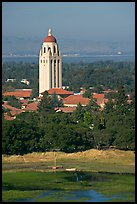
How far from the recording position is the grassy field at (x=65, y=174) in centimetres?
718

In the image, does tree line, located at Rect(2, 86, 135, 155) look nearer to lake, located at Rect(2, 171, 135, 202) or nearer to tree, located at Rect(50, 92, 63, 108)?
lake, located at Rect(2, 171, 135, 202)

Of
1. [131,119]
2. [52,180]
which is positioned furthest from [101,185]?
[131,119]

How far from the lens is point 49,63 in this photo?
70.2 feet

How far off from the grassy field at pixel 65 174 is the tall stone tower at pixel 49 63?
36.3ft

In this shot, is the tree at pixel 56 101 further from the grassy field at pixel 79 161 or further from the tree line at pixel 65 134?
the grassy field at pixel 79 161

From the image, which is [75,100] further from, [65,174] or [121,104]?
[65,174]

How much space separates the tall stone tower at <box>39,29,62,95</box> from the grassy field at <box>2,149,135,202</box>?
11052 millimetres

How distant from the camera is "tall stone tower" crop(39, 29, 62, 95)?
21.3 meters

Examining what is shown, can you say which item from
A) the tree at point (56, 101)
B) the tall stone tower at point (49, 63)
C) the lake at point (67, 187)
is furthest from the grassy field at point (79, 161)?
the tall stone tower at point (49, 63)

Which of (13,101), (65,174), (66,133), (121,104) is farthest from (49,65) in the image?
(65,174)

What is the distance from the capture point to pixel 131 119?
468 inches

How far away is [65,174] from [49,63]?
42.5 ft

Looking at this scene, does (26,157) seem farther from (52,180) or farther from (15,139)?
(52,180)

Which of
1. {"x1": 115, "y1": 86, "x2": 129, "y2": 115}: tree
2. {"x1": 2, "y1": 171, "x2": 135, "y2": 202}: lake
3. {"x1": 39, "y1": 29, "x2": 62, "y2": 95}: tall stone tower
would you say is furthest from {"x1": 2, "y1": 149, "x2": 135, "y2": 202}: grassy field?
{"x1": 39, "y1": 29, "x2": 62, "y2": 95}: tall stone tower
